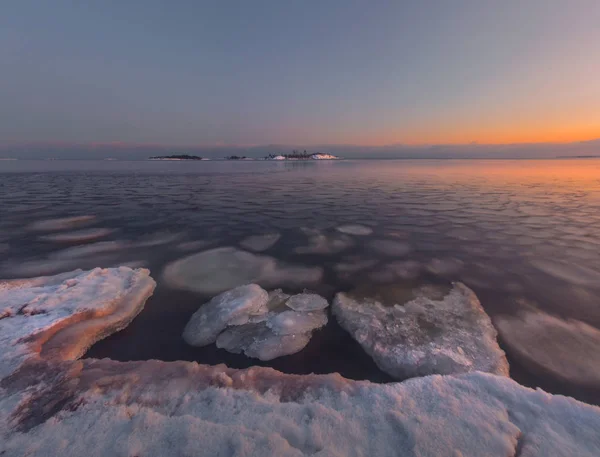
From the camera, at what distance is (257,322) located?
140 inches

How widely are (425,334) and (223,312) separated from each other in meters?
2.53

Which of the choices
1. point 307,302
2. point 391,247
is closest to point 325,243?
point 391,247

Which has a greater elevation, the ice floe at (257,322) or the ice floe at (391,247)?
the ice floe at (257,322)

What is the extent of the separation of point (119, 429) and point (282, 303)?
7.73 ft

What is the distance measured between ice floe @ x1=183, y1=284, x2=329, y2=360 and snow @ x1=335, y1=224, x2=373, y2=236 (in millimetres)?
3644

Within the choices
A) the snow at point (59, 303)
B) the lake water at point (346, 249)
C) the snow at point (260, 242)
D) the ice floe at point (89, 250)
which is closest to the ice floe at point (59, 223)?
the lake water at point (346, 249)

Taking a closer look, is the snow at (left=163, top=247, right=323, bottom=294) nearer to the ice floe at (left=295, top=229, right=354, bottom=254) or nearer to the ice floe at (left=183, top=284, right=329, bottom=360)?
the ice floe at (left=183, top=284, right=329, bottom=360)

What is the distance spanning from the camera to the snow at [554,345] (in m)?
2.73

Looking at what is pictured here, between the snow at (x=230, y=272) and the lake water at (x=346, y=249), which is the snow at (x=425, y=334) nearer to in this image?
the lake water at (x=346, y=249)

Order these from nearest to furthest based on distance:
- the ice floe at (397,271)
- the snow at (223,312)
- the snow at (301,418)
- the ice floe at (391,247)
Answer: the snow at (301,418) < the snow at (223,312) < the ice floe at (397,271) < the ice floe at (391,247)

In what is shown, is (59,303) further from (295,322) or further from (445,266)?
(445,266)

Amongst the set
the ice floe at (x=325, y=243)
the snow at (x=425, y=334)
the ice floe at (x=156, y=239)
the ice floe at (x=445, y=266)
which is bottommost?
the ice floe at (x=325, y=243)

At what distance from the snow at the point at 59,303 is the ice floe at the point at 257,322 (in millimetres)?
1042

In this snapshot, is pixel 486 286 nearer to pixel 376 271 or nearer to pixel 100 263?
pixel 376 271
